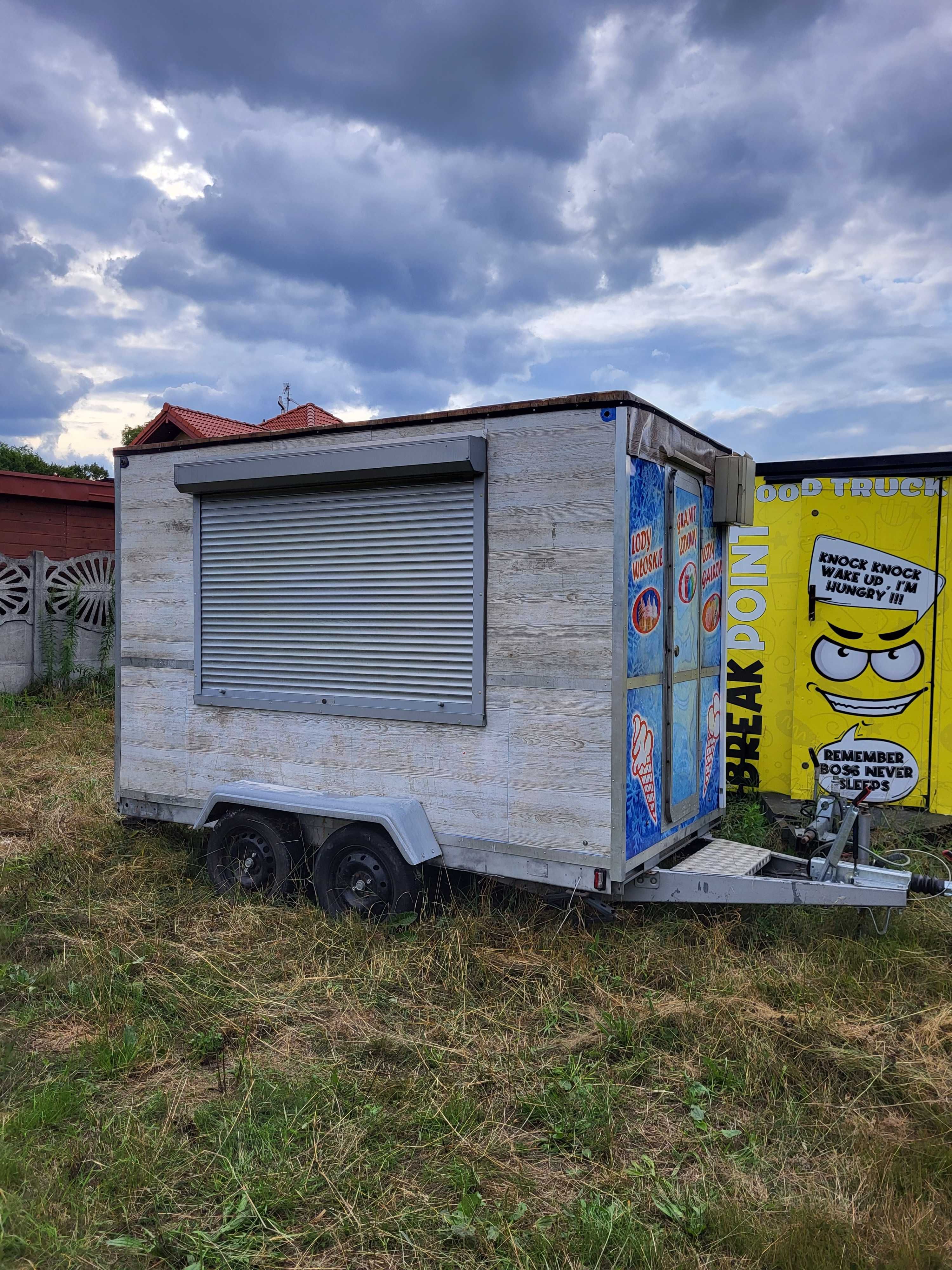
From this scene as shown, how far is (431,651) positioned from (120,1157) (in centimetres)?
→ 261

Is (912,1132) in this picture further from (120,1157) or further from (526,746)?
(120,1157)

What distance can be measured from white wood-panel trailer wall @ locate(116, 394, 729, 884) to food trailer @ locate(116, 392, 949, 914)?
0.01 metres

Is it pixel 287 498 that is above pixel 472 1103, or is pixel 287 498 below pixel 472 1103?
above

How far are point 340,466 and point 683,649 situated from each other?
2128mm

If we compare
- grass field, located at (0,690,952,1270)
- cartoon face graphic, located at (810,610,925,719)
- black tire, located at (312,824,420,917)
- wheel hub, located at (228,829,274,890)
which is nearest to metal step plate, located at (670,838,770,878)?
grass field, located at (0,690,952,1270)

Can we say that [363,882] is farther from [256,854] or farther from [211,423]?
[211,423]

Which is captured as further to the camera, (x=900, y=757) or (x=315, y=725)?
(x=900, y=757)

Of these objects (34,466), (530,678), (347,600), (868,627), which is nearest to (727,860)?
(530,678)

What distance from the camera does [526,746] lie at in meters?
4.46

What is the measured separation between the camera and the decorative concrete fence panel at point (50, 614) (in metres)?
12.8

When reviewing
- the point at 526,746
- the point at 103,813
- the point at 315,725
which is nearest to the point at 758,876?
the point at 526,746

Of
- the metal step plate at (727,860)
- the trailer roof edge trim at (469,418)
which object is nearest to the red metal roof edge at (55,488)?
the trailer roof edge trim at (469,418)

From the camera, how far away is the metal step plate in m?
4.67

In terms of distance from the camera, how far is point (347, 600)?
203 inches
